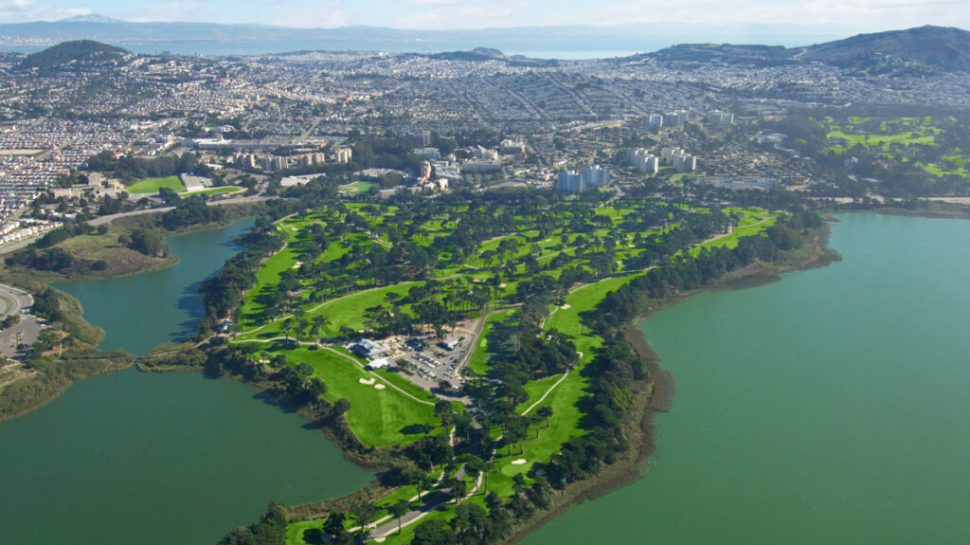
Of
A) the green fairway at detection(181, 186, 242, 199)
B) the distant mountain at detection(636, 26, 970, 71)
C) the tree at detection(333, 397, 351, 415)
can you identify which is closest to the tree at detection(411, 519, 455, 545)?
the tree at detection(333, 397, 351, 415)

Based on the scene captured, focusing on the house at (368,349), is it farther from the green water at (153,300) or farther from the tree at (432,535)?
the tree at (432,535)

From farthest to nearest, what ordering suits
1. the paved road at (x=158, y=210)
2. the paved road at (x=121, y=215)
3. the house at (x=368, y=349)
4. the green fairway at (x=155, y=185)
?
the green fairway at (x=155, y=185) → the paved road at (x=158, y=210) → the paved road at (x=121, y=215) → the house at (x=368, y=349)

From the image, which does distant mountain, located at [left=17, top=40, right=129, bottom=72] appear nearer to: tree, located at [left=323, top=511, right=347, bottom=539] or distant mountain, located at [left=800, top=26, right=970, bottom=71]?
distant mountain, located at [left=800, top=26, right=970, bottom=71]

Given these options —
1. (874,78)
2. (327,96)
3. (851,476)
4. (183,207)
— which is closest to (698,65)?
(874,78)

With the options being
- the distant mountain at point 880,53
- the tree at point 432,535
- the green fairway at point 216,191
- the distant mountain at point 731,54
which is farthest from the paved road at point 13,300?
the distant mountain at point 731,54

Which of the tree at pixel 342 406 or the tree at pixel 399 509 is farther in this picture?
the tree at pixel 342 406

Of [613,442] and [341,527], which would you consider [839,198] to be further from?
[341,527]
